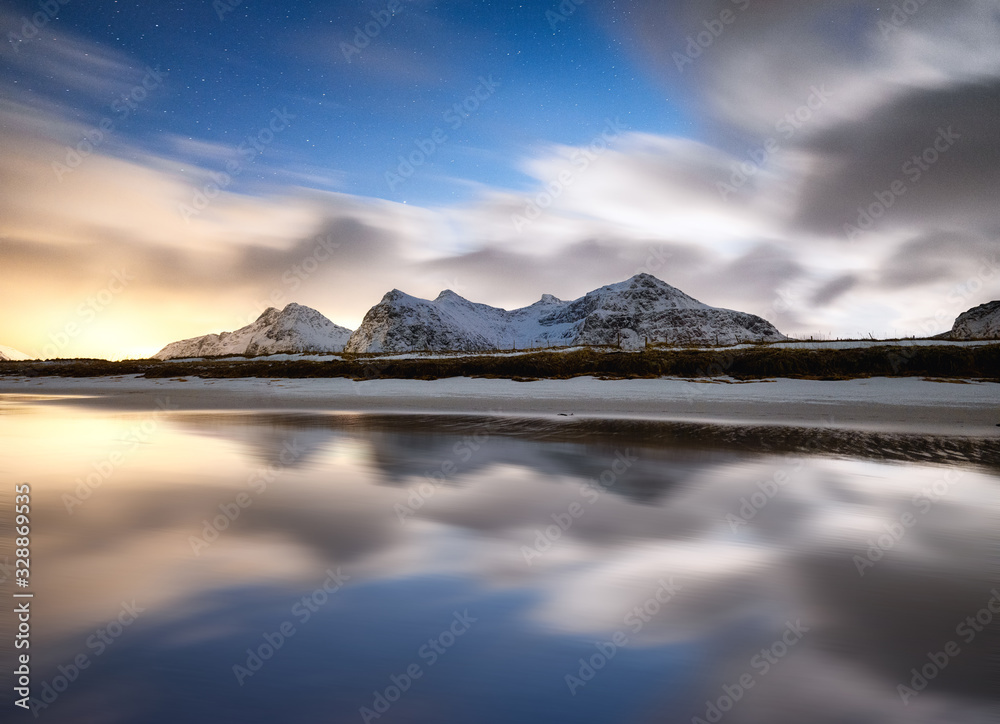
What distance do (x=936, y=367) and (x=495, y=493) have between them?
24.3 meters

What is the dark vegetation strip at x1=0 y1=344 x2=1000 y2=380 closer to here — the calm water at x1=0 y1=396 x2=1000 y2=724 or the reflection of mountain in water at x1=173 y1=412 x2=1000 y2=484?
the reflection of mountain in water at x1=173 y1=412 x2=1000 y2=484

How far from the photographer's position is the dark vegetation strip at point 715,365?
23.8 meters

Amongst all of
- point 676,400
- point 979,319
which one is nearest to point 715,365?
point 676,400

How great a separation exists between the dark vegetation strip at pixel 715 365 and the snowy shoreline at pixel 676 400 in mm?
1903

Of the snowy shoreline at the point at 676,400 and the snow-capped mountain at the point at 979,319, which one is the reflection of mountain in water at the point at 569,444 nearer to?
the snowy shoreline at the point at 676,400

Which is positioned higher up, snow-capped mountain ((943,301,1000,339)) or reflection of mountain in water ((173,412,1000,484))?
snow-capped mountain ((943,301,1000,339))

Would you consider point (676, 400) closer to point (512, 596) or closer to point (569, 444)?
point (569, 444)

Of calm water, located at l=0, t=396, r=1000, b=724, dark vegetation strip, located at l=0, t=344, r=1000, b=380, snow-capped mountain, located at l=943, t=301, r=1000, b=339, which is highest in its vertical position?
snow-capped mountain, located at l=943, t=301, r=1000, b=339

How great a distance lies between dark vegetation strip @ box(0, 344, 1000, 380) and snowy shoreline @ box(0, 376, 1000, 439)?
1.90 metres

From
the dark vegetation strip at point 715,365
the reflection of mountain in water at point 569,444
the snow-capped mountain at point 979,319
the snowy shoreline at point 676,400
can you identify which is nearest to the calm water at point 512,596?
the reflection of mountain in water at point 569,444

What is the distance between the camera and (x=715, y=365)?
1062 inches

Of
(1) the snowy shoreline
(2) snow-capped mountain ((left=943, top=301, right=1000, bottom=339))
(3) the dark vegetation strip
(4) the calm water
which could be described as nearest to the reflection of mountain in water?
(4) the calm water

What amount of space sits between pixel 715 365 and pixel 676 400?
291 inches

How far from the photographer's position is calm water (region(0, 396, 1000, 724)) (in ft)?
9.11
